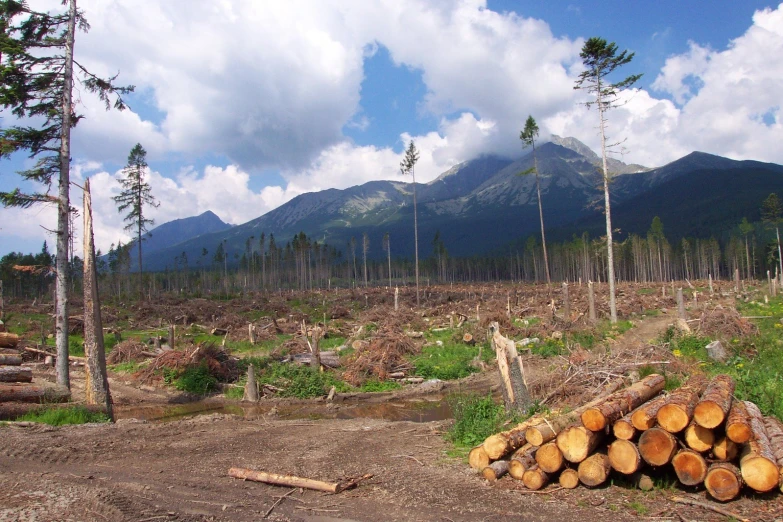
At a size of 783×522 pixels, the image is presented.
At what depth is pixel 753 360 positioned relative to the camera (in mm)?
13125

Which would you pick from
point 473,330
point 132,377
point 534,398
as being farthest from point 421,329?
point 534,398

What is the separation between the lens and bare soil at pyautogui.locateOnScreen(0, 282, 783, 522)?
18.9ft

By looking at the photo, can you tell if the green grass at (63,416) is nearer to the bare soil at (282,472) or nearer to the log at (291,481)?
the bare soil at (282,472)

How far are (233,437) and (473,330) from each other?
1579cm

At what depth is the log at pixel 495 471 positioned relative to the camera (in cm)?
677

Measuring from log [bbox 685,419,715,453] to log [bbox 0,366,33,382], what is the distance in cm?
1582

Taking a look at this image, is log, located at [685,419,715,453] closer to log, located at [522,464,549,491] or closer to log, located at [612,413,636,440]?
log, located at [612,413,636,440]

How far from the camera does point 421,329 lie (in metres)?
28.0

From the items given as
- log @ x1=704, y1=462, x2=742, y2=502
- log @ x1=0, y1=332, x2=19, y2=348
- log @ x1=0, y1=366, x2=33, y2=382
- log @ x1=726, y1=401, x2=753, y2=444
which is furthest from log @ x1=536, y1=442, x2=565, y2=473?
log @ x1=0, y1=332, x2=19, y2=348

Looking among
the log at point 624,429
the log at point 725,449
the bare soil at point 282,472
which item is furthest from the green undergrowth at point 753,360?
the log at point 624,429

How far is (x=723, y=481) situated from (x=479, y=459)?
3097 mm

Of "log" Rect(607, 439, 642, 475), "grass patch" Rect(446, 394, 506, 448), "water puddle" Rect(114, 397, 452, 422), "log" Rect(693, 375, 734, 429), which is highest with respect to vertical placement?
"log" Rect(693, 375, 734, 429)

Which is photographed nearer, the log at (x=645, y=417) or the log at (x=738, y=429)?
the log at (x=738, y=429)

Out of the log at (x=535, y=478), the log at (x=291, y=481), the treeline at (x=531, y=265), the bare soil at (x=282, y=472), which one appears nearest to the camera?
the bare soil at (x=282, y=472)
